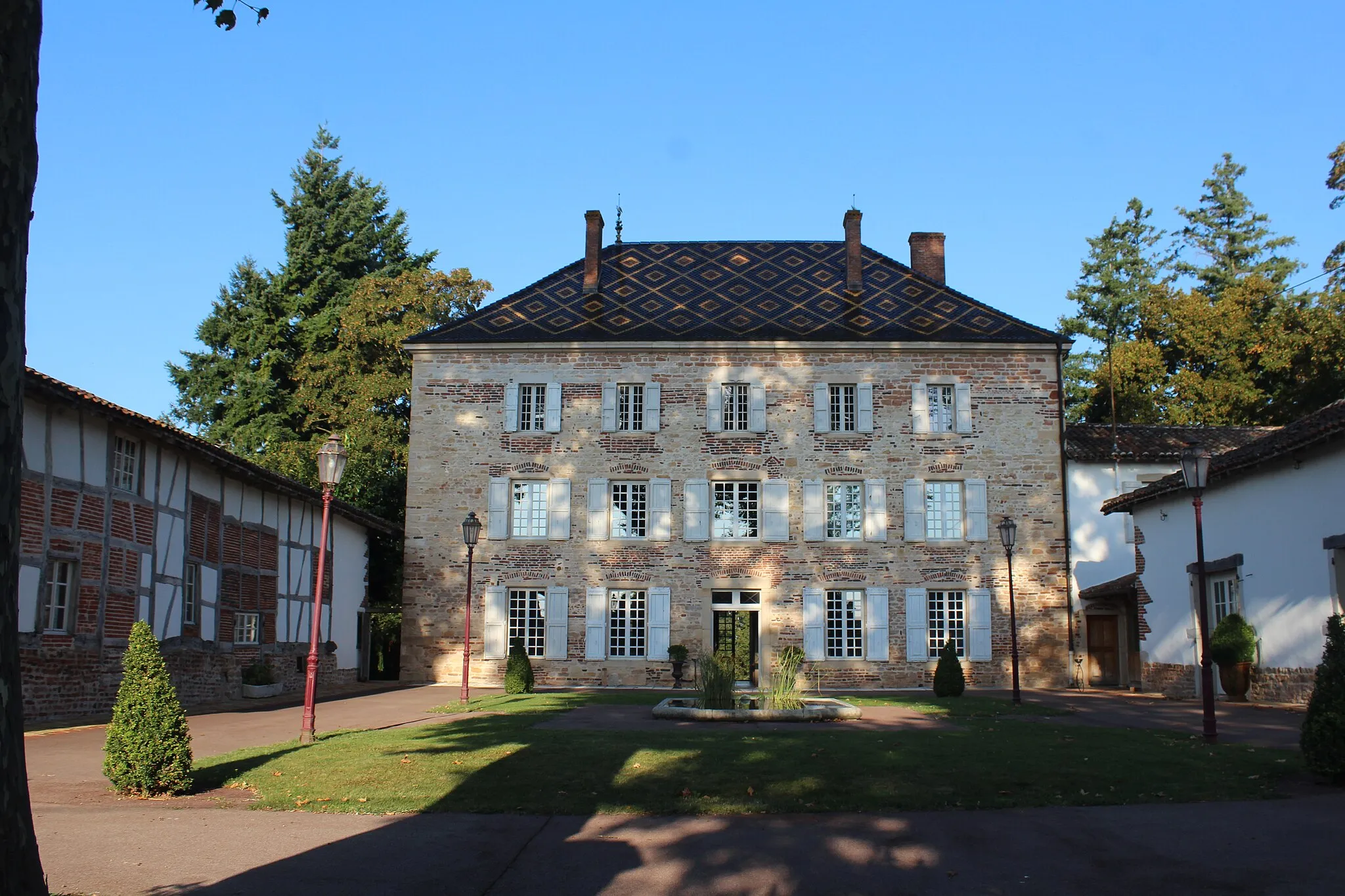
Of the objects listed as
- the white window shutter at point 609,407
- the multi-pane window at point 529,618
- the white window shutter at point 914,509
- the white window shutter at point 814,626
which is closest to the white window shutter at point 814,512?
the white window shutter at point 814,626

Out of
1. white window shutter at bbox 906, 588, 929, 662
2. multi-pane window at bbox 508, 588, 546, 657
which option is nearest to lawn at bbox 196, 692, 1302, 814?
white window shutter at bbox 906, 588, 929, 662

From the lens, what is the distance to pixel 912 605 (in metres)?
26.3

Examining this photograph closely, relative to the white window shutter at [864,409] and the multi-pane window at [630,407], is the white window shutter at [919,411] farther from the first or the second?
the multi-pane window at [630,407]

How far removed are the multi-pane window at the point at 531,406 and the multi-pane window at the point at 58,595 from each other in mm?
12998

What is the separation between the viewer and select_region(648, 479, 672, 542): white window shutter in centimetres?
2673

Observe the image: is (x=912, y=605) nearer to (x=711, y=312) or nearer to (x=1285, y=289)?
(x=711, y=312)

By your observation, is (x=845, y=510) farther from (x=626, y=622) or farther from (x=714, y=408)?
(x=626, y=622)

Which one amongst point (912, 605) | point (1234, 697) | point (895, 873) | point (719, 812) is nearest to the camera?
point (895, 873)

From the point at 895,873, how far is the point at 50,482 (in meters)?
13.2

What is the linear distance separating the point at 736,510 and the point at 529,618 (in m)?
5.66

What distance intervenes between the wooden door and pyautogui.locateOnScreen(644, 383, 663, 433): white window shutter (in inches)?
459

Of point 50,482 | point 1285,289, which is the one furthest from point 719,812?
point 1285,289

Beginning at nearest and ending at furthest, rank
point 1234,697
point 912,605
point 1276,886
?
point 1276,886 < point 1234,697 < point 912,605

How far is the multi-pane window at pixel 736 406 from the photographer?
27.3m
